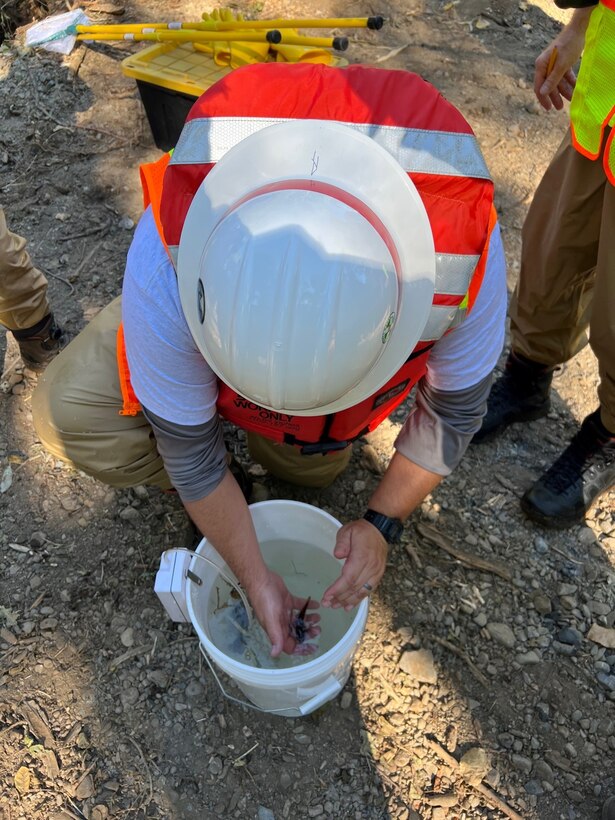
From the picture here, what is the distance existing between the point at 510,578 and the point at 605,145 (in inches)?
50.0

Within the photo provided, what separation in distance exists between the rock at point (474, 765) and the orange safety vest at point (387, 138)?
4.00ft

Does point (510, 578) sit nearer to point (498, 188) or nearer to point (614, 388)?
point (614, 388)

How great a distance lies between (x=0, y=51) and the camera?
146 inches

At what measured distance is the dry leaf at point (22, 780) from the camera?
166 centimetres

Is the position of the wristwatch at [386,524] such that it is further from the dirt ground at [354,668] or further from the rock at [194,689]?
the rock at [194,689]

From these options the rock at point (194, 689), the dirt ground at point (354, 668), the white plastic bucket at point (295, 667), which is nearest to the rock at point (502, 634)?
the dirt ground at point (354, 668)

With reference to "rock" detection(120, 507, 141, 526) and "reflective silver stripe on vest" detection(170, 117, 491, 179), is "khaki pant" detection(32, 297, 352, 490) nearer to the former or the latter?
"rock" detection(120, 507, 141, 526)

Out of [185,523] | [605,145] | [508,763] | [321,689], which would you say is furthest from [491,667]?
[605,145]

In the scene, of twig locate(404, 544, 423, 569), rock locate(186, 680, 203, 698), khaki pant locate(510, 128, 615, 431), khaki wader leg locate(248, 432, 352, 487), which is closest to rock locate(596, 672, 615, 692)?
twig locate(404, 544, 423, 569)

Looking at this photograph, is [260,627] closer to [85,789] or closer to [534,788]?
[85,789]

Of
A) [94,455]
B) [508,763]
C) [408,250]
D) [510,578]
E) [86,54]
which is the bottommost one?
[508,763]

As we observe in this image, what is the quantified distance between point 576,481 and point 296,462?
3.03ft

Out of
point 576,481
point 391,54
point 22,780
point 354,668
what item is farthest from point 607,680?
point 391,54

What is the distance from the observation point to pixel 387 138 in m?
1.09
